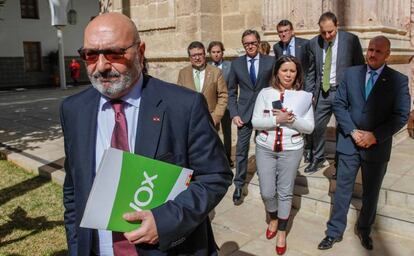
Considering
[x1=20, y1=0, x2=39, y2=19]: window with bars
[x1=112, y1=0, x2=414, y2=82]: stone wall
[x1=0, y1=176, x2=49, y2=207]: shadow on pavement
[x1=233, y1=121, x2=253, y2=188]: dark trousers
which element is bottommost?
[x1=0, y1=176, x2=49, y2=207]: shadow on pavement

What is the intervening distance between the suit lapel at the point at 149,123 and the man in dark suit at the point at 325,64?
11.6 ft

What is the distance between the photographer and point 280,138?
381 cm

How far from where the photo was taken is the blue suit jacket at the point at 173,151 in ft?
5.54

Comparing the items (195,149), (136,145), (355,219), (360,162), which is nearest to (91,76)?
(136,145)

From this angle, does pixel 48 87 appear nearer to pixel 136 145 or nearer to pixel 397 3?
pixel 397 3

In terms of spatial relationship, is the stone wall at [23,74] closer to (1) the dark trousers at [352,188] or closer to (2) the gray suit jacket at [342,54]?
(2) the gray suit jacket at [342,54]

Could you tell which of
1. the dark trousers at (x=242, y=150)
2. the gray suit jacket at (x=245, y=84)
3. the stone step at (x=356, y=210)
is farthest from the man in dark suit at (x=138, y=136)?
the gray suit jacket at (x=245, y=84)

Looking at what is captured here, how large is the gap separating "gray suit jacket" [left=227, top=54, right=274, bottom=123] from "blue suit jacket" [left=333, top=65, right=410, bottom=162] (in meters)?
1.19

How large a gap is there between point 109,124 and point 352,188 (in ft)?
8.94

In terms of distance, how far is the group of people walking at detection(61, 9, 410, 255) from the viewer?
172 cm

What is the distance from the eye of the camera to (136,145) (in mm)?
1742

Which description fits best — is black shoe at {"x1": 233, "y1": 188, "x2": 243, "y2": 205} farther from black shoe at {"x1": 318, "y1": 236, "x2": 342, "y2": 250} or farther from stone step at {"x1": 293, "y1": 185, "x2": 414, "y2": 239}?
black shoe at {"x1": 318, "y1": 236, "x2": 342, "y2": 250}

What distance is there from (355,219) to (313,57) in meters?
2.04

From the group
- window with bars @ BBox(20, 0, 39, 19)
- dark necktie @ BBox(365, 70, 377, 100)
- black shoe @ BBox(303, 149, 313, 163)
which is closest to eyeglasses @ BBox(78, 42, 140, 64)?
dark necktie @ BBox(365, 70, 377, 100)
